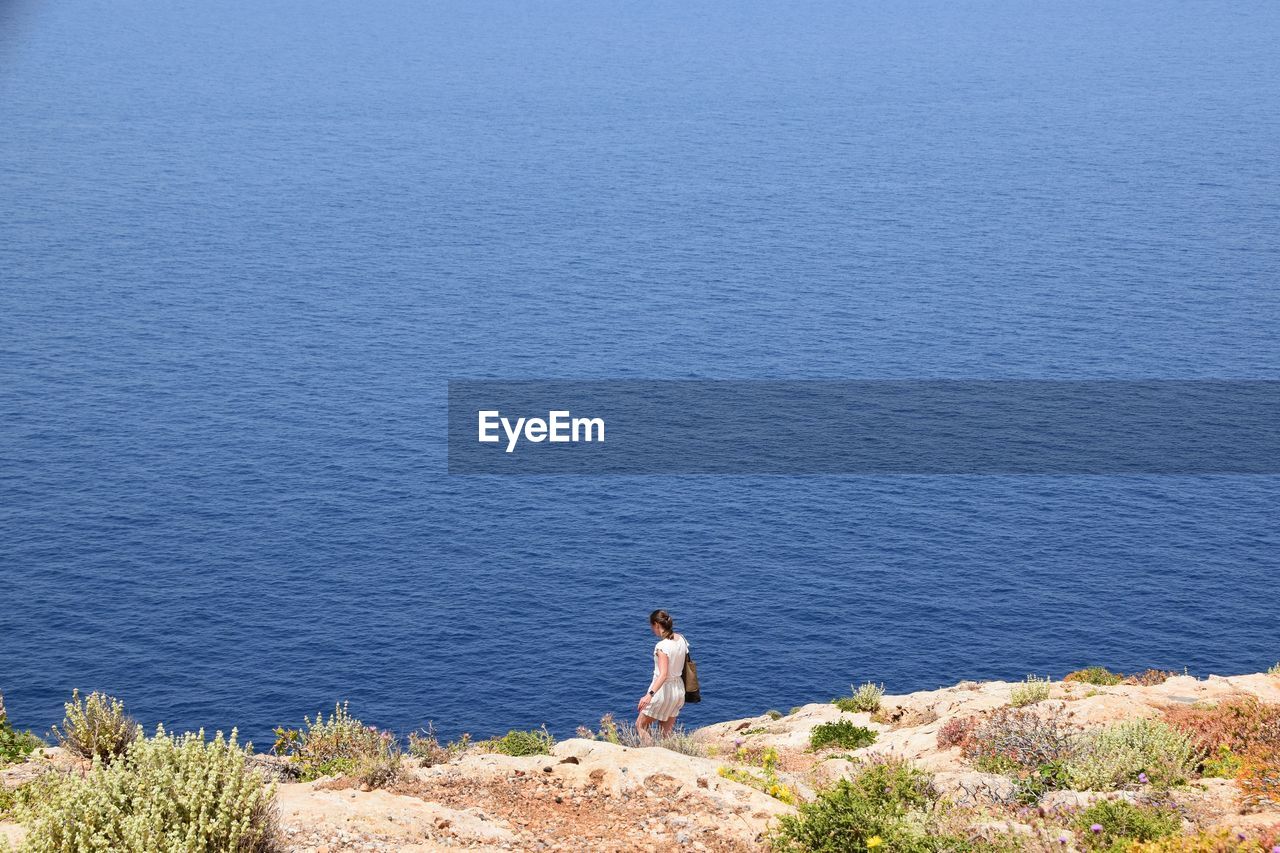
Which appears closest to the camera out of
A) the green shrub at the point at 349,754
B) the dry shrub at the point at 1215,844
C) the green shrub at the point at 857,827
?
the dry shrub at the point at 1215,844

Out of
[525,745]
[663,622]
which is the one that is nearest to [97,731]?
[525,745]

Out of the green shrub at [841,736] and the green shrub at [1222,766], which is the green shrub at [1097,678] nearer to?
the green shrub at [841,736]

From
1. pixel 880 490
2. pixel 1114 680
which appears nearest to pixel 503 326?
pixel 880 490

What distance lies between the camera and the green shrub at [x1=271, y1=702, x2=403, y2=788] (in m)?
16.6

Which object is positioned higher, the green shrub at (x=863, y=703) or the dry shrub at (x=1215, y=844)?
the dry shrub at (x=1215, y=844)

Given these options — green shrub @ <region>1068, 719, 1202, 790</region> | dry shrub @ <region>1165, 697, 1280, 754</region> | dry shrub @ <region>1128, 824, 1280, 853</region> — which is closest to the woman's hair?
green shrub @ <region>1068, 719, 1202, 790</region>

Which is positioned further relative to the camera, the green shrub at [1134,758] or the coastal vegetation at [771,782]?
the green shrub at [1134,758]

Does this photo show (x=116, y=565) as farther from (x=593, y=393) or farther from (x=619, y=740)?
(x=619, y=740)

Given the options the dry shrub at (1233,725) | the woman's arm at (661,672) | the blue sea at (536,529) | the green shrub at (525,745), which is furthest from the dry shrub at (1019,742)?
the blue sea at (536,529)

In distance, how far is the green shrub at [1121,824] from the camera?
13664mm

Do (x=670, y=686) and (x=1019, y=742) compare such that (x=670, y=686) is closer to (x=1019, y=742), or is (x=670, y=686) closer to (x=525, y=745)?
(x=525, y=745)

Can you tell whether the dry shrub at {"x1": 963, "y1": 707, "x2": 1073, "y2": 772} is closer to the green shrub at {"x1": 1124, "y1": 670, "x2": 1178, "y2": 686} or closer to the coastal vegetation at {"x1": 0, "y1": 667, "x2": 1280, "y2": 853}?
the coastal vegetation at {"x1": 0, "y1": 667, "x2": 1280, "y2": 853}

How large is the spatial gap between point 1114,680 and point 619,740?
368 inches

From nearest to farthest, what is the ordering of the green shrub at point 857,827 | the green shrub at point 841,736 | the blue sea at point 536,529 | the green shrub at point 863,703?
1. the green shrub at point 857,827
2. the green shrub at point 841,736
3. the green shrub at point 863,703
4. the blue sea at point 536,529
